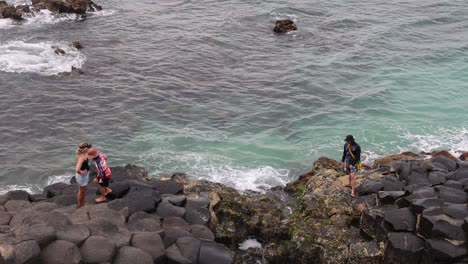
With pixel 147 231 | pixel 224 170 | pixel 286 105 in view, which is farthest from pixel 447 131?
pixel 147 231

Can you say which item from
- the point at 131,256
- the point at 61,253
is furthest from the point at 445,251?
the point at 61,253

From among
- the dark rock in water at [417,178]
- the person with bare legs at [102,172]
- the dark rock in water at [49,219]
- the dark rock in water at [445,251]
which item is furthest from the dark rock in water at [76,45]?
the dark rock in water at [445,251]

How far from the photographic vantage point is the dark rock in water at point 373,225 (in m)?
17.5

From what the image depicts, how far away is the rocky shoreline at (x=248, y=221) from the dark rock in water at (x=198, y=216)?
0.04m

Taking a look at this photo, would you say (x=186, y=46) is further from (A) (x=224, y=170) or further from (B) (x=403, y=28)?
(B) (x=403, y=28)

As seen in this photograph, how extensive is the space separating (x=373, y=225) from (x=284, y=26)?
33.1m

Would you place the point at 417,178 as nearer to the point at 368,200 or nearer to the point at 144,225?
the point at 368,200

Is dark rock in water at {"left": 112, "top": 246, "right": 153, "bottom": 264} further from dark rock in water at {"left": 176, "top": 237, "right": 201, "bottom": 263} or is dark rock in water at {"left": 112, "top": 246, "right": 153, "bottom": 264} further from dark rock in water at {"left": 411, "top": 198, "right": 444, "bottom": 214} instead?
dark rock in water at {"left": 411, "top": 198, "right": 444, "bottom": 214}

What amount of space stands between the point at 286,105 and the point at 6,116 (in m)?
18.9

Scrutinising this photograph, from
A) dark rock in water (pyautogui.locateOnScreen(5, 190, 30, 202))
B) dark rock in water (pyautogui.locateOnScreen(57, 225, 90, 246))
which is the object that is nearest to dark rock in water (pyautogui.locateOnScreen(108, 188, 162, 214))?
dark rock in water (pyautogui.locateOnScreen(57, 225, 90, 246))

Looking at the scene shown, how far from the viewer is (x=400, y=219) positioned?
1719cm

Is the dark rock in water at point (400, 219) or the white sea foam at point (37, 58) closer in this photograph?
the dark rock in water at point (400, 219)

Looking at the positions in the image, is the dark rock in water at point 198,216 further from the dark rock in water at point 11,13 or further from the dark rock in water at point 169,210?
the dark rock in water at point 11,13

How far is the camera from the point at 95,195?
18.8 metres
